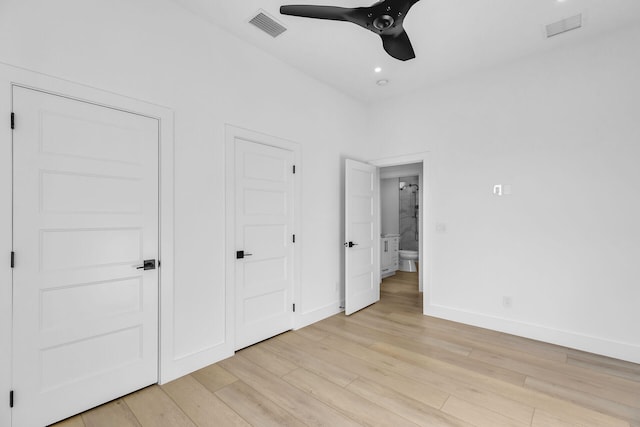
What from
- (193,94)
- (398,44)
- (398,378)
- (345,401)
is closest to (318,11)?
(398,44)

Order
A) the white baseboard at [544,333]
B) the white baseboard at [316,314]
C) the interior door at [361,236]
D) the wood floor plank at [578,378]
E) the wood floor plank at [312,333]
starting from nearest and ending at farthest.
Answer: the wood floor plank at [578,378] < the white baseboard at [544,333] < the wood floor plank at [312,333] < the white baseboard at [316,314] < the interior door at [361,236]

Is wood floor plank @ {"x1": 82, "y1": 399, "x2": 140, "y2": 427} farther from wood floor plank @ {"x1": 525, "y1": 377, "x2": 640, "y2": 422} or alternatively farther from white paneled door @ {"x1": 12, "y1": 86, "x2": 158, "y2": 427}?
wood floor plank @ {"x1": 525, "y1": 377, "x2": 640, "y2": 422}

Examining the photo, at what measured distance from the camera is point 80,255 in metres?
1.96

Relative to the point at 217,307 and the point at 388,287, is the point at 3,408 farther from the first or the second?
the point at 388,287

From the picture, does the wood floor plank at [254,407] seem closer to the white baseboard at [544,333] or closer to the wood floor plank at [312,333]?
the wood floor plank at [312,333]

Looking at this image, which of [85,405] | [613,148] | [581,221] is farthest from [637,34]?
[85,405]

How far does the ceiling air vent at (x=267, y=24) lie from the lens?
2531 mm

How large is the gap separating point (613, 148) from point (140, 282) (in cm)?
443

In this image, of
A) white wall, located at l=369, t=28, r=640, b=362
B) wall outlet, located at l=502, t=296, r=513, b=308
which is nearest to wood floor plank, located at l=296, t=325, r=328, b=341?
white wall, located at l=369, t=28, r=640, b=362

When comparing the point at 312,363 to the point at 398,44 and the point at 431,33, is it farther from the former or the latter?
the point at 431,33

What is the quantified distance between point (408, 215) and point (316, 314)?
17.7ft

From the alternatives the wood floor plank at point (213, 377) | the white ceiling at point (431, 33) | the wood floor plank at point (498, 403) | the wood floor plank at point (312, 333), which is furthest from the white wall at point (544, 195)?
the wood floor plank at point (213, 377)

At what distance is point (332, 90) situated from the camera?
3.97 m

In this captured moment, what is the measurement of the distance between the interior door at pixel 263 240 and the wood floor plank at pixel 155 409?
0.81 m
